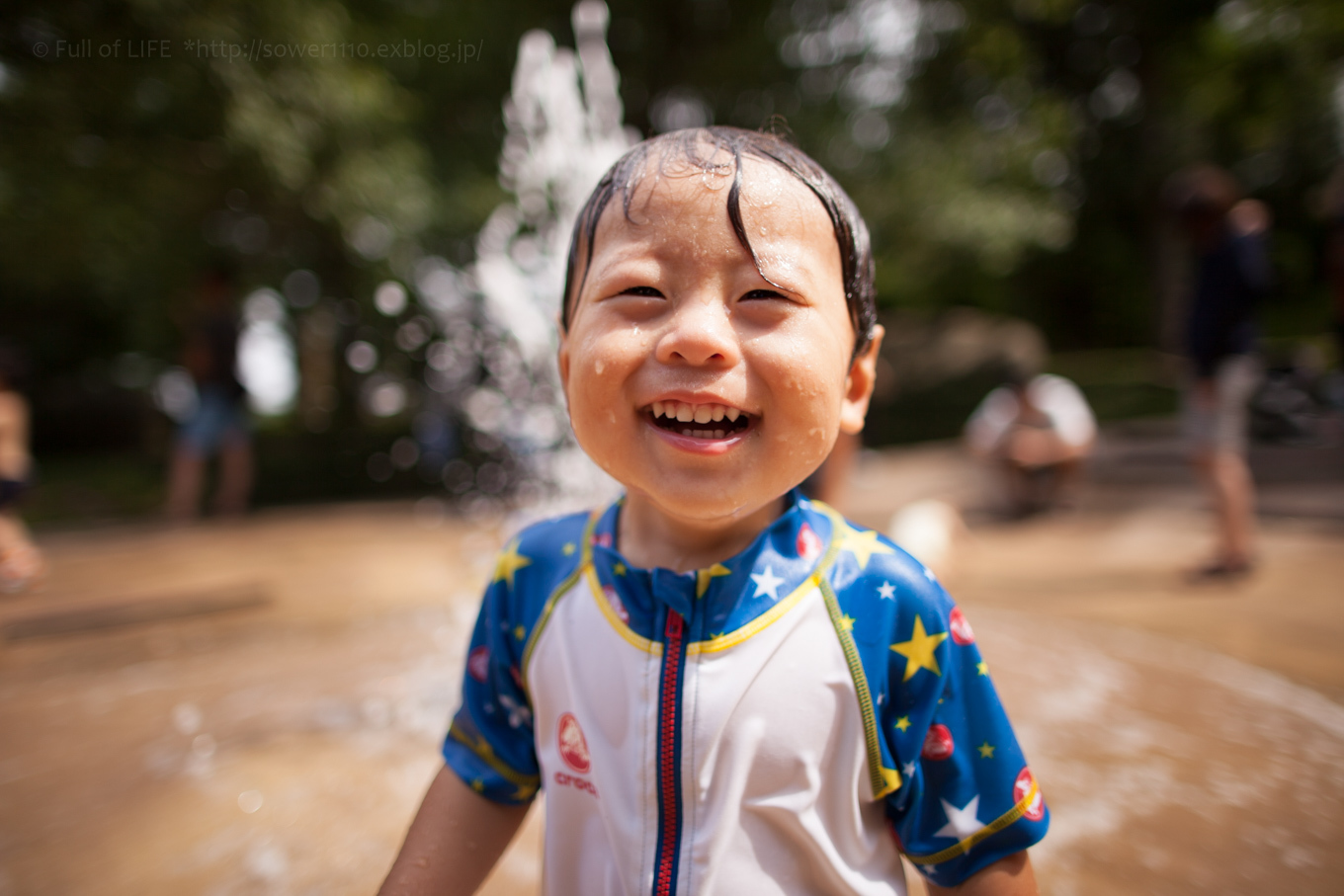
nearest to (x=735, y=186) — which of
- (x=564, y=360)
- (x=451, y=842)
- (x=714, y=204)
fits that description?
(x=714, y=204)

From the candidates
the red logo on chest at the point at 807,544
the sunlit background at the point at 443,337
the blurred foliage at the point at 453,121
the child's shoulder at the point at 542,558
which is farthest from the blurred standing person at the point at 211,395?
the red logo on chest at the point at 807,544

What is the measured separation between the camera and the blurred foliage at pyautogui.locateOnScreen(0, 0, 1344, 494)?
6.85m

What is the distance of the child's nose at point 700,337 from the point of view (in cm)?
87

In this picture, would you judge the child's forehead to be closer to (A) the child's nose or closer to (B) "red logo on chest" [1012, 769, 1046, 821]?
(A) the child's nose

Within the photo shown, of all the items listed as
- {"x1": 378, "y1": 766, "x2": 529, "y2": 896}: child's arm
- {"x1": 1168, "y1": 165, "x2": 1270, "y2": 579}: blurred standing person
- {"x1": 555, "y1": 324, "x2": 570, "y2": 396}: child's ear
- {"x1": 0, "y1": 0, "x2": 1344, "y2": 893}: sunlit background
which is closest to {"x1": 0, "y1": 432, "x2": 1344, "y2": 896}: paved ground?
{"x1": 0, "y1": 0, "x2": 1344, "y2": 893}: sunlit background

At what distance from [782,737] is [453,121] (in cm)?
1070

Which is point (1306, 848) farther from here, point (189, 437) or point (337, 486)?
point (337, 486)

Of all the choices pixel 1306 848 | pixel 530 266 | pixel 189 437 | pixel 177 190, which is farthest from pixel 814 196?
pixel 177 190

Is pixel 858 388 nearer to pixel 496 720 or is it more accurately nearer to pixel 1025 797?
pixel 1025 797

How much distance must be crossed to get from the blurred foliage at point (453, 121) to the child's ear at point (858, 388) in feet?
2.33

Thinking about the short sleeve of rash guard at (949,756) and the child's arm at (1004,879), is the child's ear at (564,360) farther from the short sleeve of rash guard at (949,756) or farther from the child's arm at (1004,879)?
the child's arm at (1004,879)

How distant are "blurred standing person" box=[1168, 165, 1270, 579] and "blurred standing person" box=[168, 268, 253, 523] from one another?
6835mm

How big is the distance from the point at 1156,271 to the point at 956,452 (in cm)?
1000

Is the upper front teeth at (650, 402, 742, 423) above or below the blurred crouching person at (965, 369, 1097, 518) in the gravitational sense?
above
